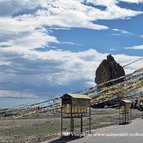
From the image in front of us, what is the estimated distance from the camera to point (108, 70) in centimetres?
11181

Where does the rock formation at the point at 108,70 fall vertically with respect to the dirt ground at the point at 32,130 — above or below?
above

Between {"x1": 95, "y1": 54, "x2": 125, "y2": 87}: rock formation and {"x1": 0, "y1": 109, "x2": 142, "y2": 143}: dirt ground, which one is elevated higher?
{"x1": 95, "y1": 54, "x2": 125, "y2": 87}: rock formation

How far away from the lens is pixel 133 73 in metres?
40.2

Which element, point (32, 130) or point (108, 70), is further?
point (108, 70)

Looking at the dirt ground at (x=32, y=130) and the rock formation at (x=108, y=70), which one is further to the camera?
the rock formation at (x=108, y=70)

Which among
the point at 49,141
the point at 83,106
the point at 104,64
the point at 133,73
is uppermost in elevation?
the point at 104,64

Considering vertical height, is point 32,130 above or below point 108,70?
below

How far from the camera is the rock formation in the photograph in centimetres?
11200

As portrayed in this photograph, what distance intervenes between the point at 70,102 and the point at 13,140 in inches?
156

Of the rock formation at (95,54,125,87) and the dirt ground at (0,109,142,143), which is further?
the rock formation at (95,54,125,87)

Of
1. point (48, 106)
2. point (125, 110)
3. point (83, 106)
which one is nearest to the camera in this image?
point (83, 106)

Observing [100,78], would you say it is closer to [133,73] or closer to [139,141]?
[133,73]

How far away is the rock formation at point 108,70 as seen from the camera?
11200cm

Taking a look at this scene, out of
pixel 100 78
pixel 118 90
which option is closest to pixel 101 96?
pixel 118 90
